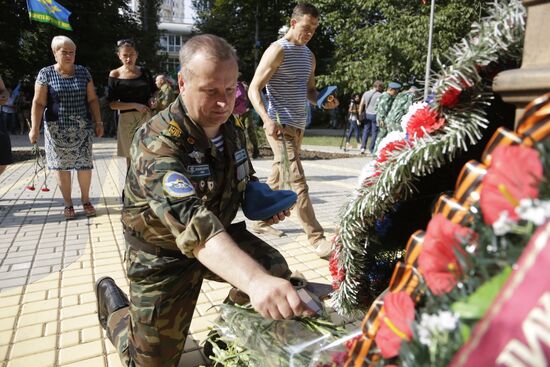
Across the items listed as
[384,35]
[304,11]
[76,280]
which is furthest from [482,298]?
[384,35]

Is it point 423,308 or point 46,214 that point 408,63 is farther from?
point 423,308

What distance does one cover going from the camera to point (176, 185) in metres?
1.57

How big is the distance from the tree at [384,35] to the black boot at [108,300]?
16056mm

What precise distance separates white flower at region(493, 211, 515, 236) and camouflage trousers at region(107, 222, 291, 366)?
150cm

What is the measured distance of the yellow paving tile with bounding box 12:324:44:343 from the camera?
98.0 inches

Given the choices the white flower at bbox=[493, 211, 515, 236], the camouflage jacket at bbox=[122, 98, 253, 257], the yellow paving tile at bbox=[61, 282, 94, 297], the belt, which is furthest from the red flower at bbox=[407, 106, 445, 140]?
the yellow paving tile at bbox=[61, 282, 94, 297]

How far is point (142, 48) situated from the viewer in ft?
90.0

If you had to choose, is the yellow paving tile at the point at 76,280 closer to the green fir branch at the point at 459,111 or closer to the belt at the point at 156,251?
the belt at the point at 156,251

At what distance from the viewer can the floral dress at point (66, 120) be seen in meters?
4.65

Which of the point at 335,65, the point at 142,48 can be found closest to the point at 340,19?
the point at 335,65

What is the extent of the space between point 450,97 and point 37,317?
271 cm

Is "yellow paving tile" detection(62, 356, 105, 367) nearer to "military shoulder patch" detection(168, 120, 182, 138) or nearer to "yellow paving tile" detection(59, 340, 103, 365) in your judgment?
"yellow paving tile" detection(59, 340, 103, 365)

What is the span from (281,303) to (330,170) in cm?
773

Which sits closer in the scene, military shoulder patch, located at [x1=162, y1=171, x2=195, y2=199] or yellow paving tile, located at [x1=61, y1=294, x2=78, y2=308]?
military shoulder patch, located at [x1=162, y1=171, x2=195, y2=199]
